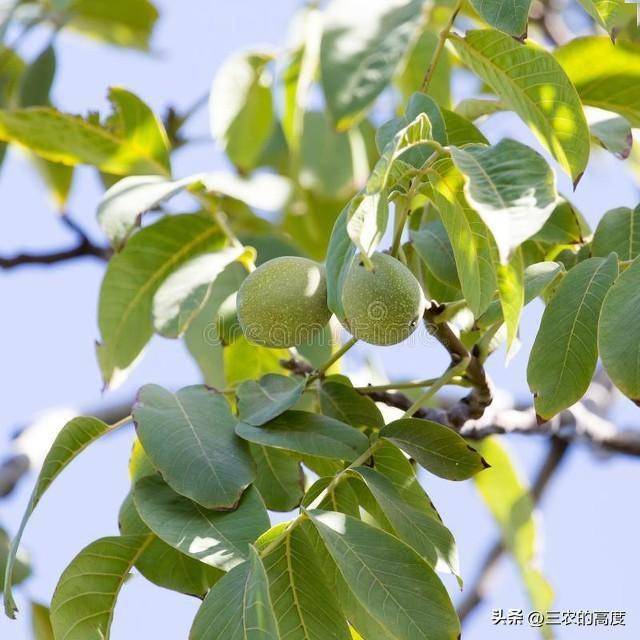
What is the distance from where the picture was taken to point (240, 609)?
32.2 inches

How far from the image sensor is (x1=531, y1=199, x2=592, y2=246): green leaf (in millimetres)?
1108

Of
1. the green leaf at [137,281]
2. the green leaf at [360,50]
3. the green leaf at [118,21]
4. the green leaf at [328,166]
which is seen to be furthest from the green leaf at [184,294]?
the green leaf at [118,21]

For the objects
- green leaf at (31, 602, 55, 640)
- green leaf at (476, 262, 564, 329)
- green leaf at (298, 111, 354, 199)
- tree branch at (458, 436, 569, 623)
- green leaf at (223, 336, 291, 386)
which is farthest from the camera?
Answer: tree branch at (458, 436, 569, 623)

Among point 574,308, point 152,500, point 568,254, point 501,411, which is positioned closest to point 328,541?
point 152,500

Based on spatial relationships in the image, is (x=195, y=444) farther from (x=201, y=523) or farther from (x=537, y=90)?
(x=537, y=90)

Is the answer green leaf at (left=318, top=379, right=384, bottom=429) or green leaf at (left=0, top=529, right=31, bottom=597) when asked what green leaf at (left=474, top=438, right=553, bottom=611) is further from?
green leaf at (left=0, top=529, right=31, bottom=597)

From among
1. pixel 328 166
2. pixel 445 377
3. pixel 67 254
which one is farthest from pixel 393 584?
pixel 67 254

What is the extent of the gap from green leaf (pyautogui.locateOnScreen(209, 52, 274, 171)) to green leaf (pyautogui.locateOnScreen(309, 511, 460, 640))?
0.80m

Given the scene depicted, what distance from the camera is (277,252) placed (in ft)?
4.63

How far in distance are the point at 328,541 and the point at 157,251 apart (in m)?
0.62

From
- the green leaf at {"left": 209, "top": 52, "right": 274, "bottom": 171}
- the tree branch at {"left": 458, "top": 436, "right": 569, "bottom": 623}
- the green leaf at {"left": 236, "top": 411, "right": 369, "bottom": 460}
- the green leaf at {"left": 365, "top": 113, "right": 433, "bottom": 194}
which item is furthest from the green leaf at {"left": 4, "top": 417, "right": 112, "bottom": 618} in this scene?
the tree branch at {"left": 458, "top": 436, "right": 569, "bottom": 623}

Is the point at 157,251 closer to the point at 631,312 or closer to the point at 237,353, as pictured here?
the point at 237,353

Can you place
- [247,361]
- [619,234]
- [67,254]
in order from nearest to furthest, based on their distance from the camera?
[619,234] < [247,361] < [67,254]

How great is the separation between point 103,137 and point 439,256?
601 mm
